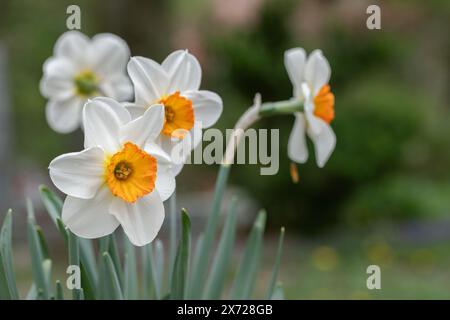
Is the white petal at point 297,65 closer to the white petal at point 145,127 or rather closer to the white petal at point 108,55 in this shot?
the white petal at point 145,127

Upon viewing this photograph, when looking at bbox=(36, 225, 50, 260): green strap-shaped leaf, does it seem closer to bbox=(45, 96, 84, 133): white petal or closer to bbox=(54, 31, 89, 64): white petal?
bbox=(45, 96, 84, 133): white petal

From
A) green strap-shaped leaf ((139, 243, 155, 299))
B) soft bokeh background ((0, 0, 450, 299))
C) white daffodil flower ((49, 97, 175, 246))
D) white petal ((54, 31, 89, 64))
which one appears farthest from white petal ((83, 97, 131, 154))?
A: soft bokeh background ((0, 0, 450, 299))

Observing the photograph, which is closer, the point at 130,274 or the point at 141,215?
the point at 141,215

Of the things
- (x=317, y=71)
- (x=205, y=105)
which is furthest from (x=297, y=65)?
(x=205, y=105)

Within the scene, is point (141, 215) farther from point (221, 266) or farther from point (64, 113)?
point (64, 113)

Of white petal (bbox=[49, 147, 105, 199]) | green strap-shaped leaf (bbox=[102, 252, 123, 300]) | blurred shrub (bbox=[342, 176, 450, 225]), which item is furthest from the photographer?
blurred shrub (bbox=[342, 176, 450, 225])
